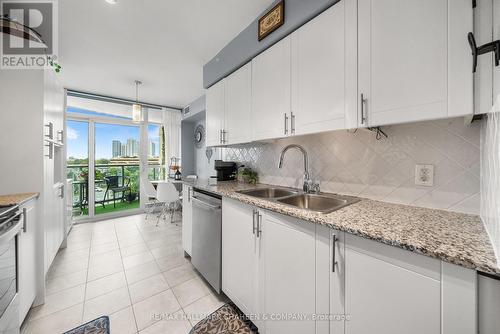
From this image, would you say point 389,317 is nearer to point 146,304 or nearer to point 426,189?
point 426,189

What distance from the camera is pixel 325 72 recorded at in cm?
120

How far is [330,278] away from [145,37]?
2.63 meters

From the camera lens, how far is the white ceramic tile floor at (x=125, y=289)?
1407 millimetres

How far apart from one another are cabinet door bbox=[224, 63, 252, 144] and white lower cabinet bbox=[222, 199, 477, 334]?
84cm

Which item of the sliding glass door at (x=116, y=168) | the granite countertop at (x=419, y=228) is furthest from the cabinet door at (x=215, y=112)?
the sliding glass door at (x=116, y=168)

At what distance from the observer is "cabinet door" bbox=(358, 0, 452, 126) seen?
0.80 metres

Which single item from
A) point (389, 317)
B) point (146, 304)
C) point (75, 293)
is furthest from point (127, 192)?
point (389, 317)

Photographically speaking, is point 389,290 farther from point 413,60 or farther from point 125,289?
point 125,289

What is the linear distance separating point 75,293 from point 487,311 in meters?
2.64

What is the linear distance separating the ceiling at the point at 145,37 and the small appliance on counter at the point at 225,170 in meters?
1.36

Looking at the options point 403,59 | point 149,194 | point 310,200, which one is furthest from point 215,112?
point 149,194

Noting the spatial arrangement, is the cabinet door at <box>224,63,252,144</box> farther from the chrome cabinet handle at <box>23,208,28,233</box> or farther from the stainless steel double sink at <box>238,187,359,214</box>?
the chrome cabinet handle at <box>23,208,28,233</box>

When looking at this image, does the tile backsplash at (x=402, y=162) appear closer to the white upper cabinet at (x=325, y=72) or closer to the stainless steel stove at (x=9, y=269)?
the white upper cabinet at (x=325, y=72)

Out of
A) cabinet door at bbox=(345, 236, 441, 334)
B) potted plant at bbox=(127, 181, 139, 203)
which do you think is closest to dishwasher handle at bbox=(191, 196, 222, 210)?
cabinet door at bbox=(345, 236, 441, 334)
